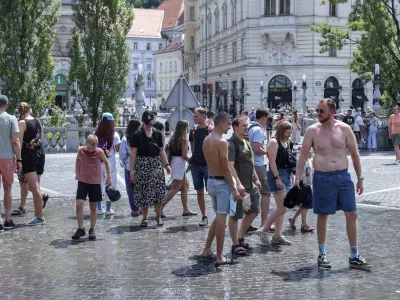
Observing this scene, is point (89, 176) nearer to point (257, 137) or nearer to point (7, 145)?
point (7, 145)

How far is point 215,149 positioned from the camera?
891 cm

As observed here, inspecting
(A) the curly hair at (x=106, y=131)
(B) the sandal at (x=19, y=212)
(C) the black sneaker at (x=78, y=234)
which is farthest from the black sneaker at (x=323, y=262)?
(B) the sandal at (x=19, y=212)

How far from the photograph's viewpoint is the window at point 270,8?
63812 millimetres

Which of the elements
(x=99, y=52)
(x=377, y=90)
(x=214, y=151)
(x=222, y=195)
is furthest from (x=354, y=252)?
(x=377, y=90)

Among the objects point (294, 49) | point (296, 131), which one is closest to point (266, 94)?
point (294, 49)

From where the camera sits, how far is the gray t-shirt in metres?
11.5

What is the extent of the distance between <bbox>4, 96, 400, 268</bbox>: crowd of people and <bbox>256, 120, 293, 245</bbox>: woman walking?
14 mm

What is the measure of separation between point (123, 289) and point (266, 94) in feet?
187

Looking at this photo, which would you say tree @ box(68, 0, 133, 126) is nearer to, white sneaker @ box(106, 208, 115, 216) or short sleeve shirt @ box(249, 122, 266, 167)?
white sneaker @ box(106, 208, 115, 216)

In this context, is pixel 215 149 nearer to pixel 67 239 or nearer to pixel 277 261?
pixel 277 261

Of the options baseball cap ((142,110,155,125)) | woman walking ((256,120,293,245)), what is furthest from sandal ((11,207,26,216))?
woman walking ((256,120,293,245))

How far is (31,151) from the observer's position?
12.2 meters

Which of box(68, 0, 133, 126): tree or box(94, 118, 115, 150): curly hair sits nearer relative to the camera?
box(94, 118, 115, 150): curly hair

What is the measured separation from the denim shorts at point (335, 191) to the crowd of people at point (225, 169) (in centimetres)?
1
